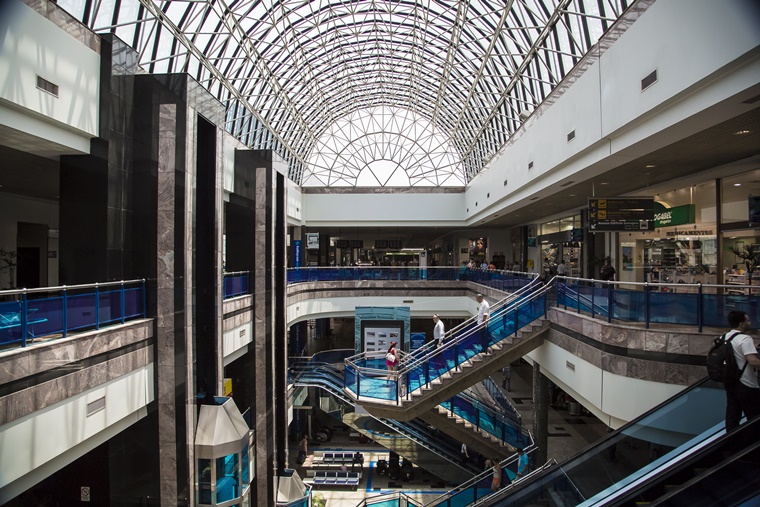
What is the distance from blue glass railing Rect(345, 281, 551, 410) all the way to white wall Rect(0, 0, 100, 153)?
11.0 meters

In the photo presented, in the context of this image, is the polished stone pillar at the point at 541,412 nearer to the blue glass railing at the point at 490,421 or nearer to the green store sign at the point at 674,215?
the blue glass railing at the point at 490,421

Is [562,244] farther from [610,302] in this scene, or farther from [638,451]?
[638,451]

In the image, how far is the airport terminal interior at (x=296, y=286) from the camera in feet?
25.1

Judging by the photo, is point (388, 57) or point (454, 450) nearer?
point (454, 450)

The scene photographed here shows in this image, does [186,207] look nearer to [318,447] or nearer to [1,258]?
[1,258]

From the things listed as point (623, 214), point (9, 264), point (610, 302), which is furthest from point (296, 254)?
point (610, 302)

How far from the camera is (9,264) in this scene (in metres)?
15.8

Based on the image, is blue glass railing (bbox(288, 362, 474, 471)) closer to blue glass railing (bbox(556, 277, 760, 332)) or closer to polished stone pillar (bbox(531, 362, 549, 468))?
polished stone pillar (bbox(531, 362, 549, 468))

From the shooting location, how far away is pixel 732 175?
1423cm

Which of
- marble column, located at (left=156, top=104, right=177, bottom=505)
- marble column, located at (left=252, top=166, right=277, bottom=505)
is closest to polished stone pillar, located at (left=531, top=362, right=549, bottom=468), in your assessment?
marble column, located at (left=252, top=166, right=277, bottom=505)

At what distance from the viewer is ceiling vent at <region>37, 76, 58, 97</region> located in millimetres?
8273

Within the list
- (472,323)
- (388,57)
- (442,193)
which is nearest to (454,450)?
(472,323)

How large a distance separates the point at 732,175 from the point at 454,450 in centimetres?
1553

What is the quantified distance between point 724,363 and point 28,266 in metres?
22.1
